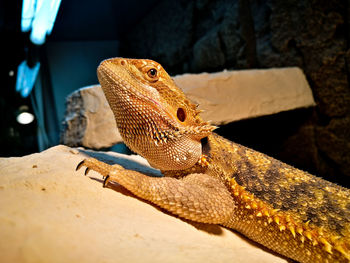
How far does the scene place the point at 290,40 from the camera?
4.57 meters

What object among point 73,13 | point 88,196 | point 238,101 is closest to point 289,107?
point 238,101

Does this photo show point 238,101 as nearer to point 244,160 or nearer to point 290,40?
point 290,40

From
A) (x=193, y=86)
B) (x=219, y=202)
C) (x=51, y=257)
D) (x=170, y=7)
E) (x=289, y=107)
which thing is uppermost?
(x=170, y=7)

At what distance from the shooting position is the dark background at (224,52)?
9.33 feet

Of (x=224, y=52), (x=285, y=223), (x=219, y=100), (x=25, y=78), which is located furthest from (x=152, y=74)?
(x=224, y=52)

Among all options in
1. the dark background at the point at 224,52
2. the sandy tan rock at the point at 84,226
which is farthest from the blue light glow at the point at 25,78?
the sandy tan rock at the point at 84,226

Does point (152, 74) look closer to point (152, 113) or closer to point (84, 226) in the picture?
point (152, 113)

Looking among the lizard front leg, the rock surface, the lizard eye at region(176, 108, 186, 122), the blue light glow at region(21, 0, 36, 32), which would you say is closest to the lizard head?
the lizard eye at region(176, 108, 186, 122)

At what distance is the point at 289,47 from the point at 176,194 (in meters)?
4.05

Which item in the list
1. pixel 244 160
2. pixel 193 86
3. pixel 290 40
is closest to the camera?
pixel 244 160

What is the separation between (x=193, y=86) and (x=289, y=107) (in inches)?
66.9

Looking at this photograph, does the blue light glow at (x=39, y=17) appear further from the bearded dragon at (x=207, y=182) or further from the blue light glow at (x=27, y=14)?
the bearded dragon at (x=207, y=182)

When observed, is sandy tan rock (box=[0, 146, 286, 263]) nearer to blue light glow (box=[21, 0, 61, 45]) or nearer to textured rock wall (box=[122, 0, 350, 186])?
blue light glow (box=[21, 0, 61, 45])

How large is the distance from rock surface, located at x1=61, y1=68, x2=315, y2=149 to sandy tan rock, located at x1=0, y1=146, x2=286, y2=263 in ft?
4.60
